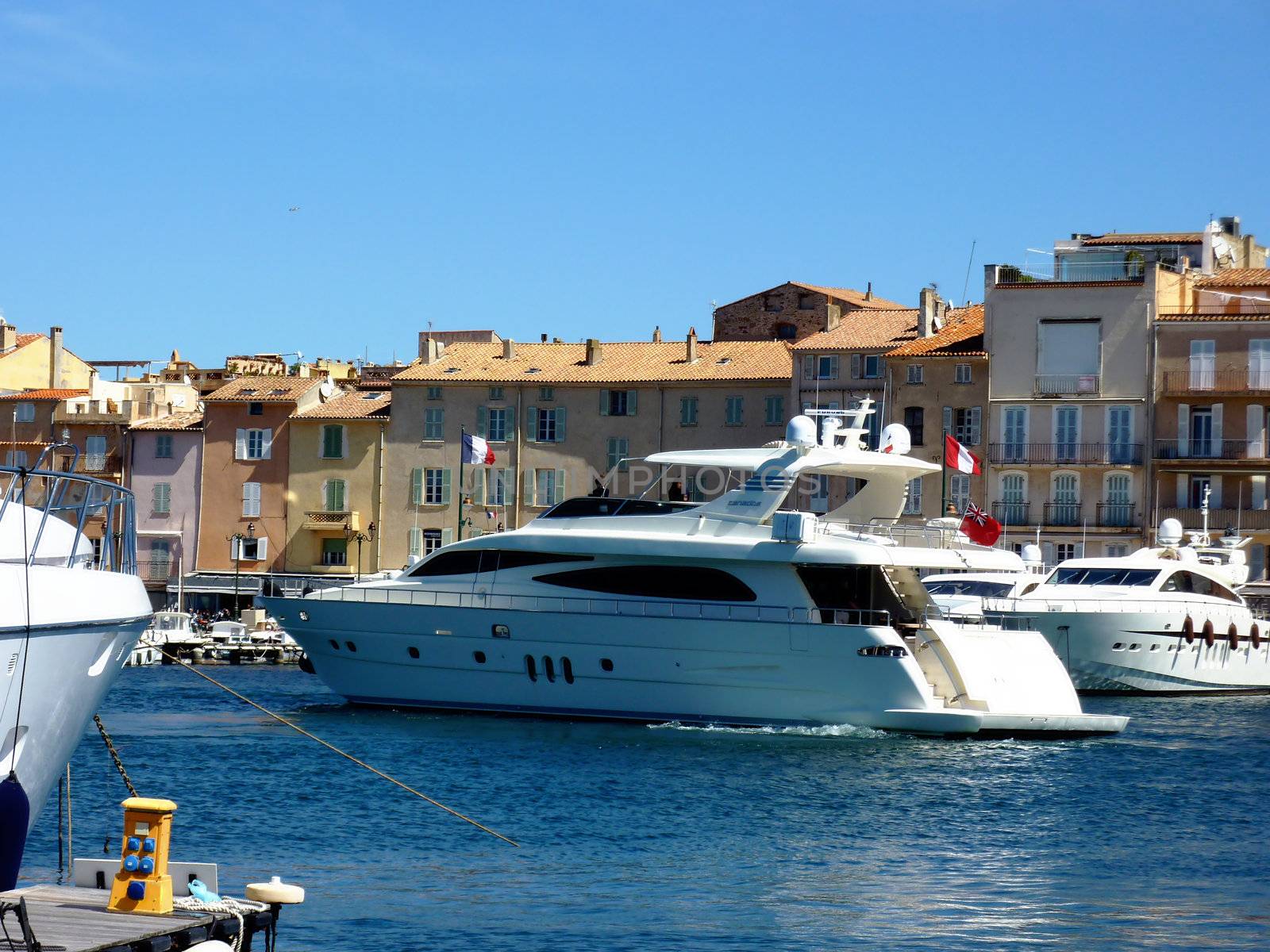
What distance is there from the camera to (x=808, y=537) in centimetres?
3169

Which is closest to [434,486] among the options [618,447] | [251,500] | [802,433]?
[618,447]

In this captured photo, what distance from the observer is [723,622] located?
32.0m

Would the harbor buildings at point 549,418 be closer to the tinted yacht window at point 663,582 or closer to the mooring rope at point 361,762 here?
the tinted yacht window at point 663,582

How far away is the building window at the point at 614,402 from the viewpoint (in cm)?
6481

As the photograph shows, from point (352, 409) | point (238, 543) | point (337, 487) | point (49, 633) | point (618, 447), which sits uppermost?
point (352, 409)

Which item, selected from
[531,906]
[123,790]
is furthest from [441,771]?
[531,906]

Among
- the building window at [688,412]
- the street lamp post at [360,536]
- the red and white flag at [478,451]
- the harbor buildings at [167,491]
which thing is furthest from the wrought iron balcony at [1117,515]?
the harbor buildings at [167,491]

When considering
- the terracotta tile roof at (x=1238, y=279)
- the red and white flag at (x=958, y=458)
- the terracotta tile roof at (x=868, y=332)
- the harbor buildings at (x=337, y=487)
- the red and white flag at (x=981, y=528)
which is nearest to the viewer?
the red and white flag at (x=981, y=528)

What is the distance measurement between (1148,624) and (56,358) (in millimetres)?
46959

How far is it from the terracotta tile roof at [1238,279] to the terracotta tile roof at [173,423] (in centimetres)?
3455

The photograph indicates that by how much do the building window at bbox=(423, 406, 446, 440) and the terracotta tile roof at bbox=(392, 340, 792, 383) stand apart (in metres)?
1.03

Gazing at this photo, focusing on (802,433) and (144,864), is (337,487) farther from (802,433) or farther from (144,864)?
(144,864)

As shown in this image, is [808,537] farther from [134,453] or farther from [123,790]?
[134,453]

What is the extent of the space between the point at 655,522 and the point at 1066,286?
29.1 meters
